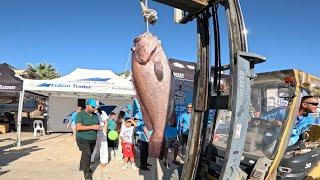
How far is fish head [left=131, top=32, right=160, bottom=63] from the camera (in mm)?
3914

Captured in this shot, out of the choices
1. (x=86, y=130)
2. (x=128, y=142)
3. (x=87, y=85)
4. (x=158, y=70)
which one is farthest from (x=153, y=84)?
(x=87, y=85)

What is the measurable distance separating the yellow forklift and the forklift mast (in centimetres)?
26

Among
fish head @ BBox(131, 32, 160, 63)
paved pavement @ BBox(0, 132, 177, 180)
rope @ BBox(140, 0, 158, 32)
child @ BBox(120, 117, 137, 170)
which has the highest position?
rope @ BBox(140, 0, 158, 32)

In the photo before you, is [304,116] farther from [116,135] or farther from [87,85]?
[87,85]

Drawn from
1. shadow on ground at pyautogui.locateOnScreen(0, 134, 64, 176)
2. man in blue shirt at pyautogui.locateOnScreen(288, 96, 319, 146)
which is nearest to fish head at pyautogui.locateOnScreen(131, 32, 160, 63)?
man in blue shirt at pyautogui.locateOnScreen(288, 96, 319, 146)

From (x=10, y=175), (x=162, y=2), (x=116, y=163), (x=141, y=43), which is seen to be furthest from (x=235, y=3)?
(x=116, y=163)

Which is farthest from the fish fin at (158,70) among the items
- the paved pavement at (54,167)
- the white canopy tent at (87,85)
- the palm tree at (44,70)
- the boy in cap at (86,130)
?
the palm tree at (44,70)

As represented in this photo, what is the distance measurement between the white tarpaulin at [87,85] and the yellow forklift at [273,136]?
11.4 m

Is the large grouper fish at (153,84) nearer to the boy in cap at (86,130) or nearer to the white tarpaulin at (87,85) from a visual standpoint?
the boy in cap at (86,130)

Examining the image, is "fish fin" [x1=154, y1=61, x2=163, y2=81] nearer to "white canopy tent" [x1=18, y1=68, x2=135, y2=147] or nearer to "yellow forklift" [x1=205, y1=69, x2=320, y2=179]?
"yellow forklift" [x1=205, y1=69, x2=320, y2=179]

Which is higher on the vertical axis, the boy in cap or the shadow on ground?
the boy in cap

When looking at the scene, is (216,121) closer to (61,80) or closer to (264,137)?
(264,137)

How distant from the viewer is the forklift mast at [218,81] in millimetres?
3332

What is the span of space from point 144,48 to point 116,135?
26.6 feet
